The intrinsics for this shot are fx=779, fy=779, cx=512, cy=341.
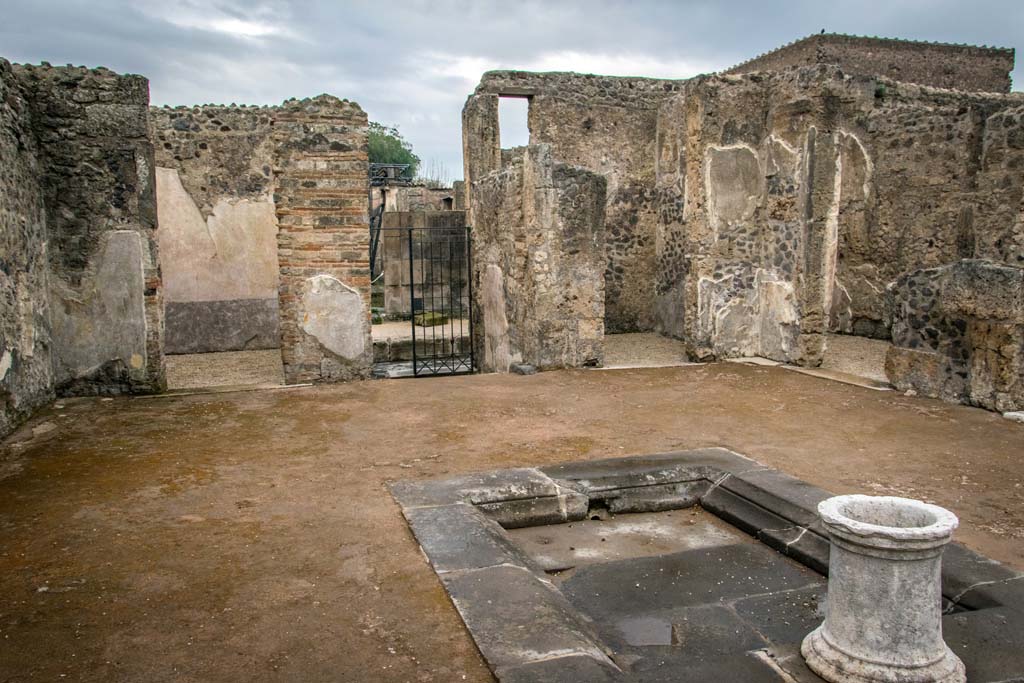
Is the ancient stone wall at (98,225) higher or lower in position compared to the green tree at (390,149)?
lower

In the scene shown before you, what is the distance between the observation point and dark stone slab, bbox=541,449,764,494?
4.50 m

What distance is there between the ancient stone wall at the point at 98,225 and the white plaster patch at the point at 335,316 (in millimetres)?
1412

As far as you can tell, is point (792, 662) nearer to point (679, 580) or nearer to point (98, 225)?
point (679, 580)

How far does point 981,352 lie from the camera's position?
6.24 m

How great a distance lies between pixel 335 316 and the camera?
7.90 metres

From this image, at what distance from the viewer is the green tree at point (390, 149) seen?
42.4m

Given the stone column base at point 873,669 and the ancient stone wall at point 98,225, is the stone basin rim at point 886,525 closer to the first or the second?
the stone column base at point 873,669

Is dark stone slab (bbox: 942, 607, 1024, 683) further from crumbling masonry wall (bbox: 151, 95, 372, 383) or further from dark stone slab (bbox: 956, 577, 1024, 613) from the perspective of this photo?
crumbling masonry wall (bbox: 151, 95, 372, 383)

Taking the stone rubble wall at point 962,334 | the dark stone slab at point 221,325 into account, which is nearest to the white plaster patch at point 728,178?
the stone rubble wall at point 962,334

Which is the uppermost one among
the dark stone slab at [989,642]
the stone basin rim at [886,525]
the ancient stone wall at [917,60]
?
the ancient stone wall at [917,60]

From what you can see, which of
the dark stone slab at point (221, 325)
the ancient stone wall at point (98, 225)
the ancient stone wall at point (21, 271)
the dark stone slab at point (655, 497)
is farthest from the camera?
the dark stone slab at point (221, 325)

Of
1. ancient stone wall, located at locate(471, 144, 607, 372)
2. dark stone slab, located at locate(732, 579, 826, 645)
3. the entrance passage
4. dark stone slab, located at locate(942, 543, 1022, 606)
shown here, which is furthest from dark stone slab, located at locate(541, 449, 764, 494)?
the entrance passage

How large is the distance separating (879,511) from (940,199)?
9.08 m

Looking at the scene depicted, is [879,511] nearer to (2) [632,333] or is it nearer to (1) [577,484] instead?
(1) [577,484]
